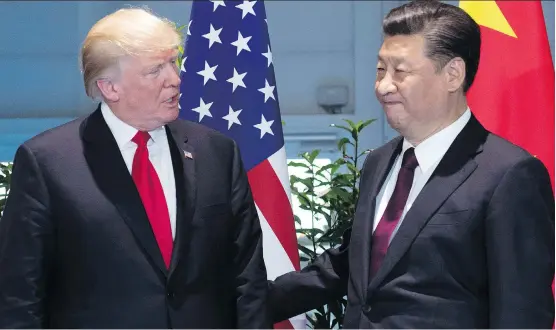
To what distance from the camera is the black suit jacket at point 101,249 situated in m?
1.88

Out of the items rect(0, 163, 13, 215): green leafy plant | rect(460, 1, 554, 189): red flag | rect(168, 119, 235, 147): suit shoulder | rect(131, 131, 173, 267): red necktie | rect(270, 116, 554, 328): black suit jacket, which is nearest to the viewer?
rect(270, 116, 554, 328): black suit jacket

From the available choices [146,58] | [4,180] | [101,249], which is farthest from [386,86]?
[4,180]

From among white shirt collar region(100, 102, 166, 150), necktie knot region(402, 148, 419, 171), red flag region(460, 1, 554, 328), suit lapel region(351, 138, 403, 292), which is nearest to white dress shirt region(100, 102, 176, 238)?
white shirt collar region(100, 102, 166, 150)

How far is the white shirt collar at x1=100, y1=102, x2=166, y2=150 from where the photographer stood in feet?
6.55

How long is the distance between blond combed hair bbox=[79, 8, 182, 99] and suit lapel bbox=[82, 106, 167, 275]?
5.3 inches

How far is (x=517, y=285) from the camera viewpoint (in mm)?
1823

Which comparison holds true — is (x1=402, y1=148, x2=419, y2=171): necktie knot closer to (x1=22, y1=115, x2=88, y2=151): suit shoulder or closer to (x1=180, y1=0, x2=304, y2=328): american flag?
(x1=22, y1=115, x2=88, y2=151): suit shoulder

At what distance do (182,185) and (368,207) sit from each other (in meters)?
0.45

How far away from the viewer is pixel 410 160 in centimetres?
204

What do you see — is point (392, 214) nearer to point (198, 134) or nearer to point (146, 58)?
point (198, 134)

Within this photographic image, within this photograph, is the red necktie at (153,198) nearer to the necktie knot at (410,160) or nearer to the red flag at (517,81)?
the necktie knot at (410,160)

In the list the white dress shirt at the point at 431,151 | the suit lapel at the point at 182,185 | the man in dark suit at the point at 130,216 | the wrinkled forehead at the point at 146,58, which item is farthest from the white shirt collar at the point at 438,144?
the wrinkled forehead at the point at 146,58

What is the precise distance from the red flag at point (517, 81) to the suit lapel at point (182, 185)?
1.32 metres

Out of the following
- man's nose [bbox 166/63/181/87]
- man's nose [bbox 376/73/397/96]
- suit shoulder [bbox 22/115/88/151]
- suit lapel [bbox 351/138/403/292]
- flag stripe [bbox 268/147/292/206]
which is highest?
man's nose [bbox 166/63/181/87]
